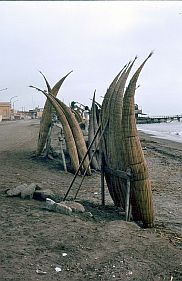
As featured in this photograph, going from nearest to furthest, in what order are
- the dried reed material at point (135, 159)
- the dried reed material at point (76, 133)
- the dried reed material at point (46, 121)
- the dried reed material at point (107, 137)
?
1. the dried reed material at point (135, 159)
2. the dried reed material at point (107, 137)
3. the dried reed material at point (76, 133)
4. the dried reed material at point (46, 121)

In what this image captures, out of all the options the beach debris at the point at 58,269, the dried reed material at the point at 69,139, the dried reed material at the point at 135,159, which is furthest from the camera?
the dried reed material at the point at 69,139

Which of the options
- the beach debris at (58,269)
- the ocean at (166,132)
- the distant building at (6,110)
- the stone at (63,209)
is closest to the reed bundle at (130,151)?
the stone at (63,209)

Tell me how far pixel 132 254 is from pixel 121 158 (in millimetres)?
2321

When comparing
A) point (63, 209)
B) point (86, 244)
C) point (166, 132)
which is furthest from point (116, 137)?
point (166, 132)

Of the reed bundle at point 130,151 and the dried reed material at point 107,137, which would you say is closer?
the reed bundle at point 130,151

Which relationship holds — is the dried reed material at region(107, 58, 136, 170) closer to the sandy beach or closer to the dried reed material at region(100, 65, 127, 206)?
the dried reed material at region(100, 65, 127, 206)

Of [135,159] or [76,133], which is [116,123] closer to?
[135,159]

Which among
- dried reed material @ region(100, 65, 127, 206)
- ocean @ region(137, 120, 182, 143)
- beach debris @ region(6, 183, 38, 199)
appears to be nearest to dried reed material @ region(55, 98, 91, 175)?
dried reed material @ region(100, 65, 127, 206)

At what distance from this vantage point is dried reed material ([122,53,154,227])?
702 centimetres

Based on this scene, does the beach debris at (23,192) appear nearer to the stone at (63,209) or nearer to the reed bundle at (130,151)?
the stone at (63,209)

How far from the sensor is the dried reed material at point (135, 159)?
7016 millimetres

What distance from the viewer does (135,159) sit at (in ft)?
23.0

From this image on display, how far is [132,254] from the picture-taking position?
5.34 meters

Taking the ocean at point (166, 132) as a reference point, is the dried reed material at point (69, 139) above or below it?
above
